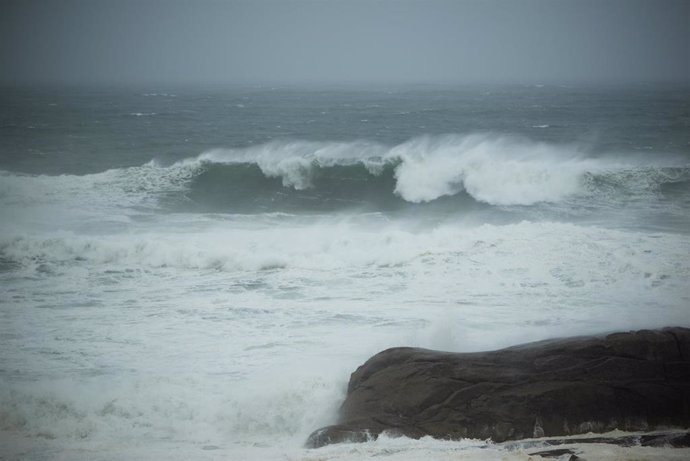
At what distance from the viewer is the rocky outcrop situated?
15.0 feet

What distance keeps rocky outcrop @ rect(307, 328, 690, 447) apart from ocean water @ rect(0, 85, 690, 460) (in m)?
0.27

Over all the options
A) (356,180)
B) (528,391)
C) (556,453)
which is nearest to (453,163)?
(356,180)

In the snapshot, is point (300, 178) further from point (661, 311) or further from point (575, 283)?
point (661, 311)

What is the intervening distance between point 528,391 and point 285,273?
5.49 metres

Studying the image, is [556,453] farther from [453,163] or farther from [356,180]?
[453,163]

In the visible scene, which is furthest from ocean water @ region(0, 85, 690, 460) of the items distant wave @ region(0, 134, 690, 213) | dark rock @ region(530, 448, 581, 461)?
dark rock @ region(530, 448, 581, 461)

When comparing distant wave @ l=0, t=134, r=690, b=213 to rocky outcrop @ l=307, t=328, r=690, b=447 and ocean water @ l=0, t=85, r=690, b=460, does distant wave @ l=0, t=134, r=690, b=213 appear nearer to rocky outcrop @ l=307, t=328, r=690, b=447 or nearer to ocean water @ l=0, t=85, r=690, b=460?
ocean water @ l=0, t=85, r=690, b=460

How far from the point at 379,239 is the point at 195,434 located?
6.43m

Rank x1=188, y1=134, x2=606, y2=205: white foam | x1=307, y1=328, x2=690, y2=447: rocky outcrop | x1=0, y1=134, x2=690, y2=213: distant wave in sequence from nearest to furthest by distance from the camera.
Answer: x1=307, y1=328, x2=690, y2=447: rocky outcrop
x1=0, y1=134, x2=690, y2=213: distant wave
x1=188, y1=134, x2=606, y2=205: white foam

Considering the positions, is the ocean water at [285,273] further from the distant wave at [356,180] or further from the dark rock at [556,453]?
the dark rock at [556,453]

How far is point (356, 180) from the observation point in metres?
16.5

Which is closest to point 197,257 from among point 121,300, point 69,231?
point 121,300

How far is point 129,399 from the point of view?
578 cm

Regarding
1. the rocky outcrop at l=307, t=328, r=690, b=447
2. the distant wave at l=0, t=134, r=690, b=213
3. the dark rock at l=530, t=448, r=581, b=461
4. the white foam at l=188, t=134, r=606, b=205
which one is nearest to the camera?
the dark rock at l=530, t=448, r=581, b=461
